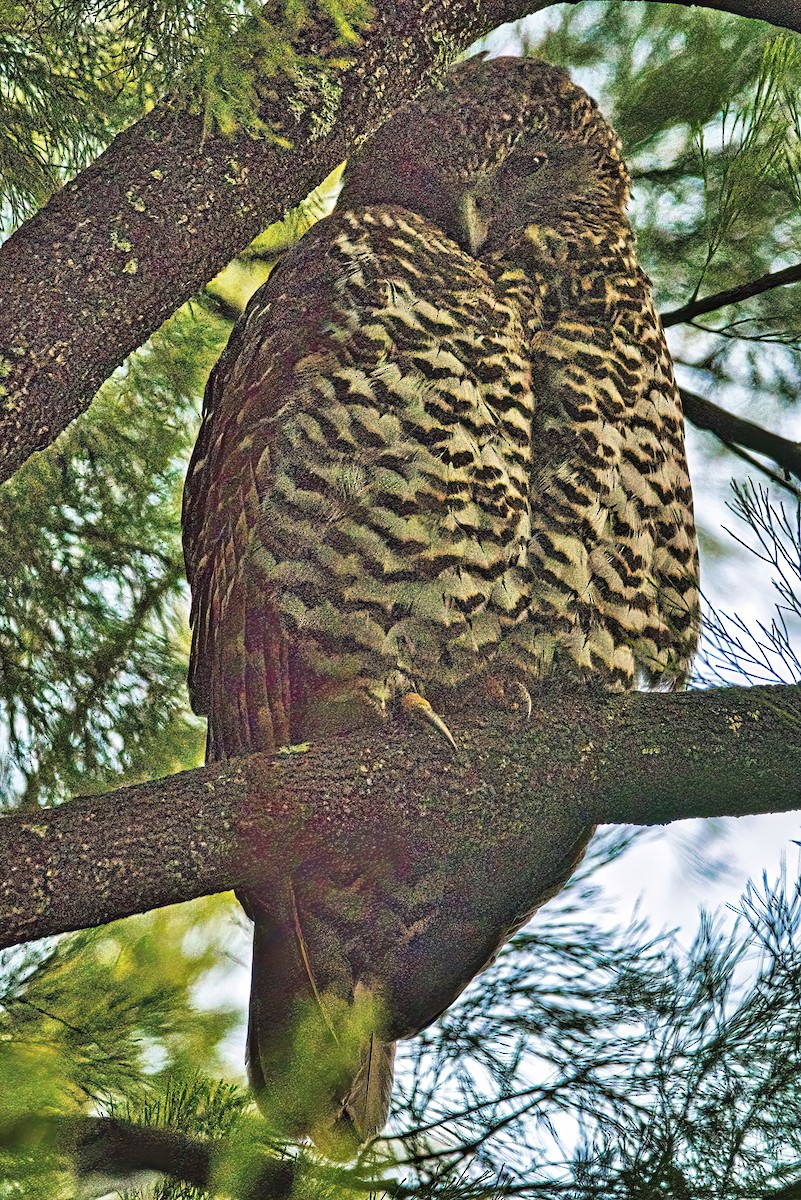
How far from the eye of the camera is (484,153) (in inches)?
99.2

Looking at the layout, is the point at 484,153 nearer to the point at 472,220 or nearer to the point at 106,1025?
the point at 472,220

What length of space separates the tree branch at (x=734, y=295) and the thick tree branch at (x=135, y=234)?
1062mm

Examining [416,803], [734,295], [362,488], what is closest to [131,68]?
[362,488]

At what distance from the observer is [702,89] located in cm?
244

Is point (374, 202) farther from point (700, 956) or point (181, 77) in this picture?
point (700, 956)

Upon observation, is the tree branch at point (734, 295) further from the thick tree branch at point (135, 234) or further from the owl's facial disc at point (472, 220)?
the thick tree branch at point (135, 234)

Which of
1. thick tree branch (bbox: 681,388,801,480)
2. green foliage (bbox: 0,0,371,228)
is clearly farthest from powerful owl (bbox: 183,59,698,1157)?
green foliage (bbox: 0,0,371,228)

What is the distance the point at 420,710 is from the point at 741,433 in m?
0.97

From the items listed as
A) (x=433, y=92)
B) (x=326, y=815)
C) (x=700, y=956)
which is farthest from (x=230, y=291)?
(x=700, y=956)

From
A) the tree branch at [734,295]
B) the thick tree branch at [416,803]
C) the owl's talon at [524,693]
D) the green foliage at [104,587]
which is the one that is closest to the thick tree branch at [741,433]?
the tree branch at [734,295]

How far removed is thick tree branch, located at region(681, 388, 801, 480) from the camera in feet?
7.65

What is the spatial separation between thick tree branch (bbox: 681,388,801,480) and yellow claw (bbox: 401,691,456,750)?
0.72m

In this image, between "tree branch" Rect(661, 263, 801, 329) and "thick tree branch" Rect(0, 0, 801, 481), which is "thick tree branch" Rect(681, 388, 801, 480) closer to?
"tree branch" Rect(661, 263, 801, 329)

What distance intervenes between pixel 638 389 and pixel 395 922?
101cm
